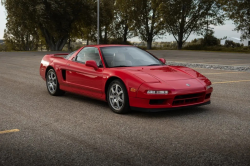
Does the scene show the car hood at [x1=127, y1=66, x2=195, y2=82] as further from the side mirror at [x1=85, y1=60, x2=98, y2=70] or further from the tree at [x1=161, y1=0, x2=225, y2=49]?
the tree at [x1=161, y1=0, x2=225, y2=49]

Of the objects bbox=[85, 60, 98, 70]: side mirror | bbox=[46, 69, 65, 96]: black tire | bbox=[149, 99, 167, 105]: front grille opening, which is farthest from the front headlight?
bbox=[46, 69, 65, 96]: black tire

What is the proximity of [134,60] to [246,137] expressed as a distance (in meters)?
3.00

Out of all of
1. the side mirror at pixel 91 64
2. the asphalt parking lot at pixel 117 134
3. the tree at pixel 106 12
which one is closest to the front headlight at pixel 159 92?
the asphalt parking lot at pixel 117 134

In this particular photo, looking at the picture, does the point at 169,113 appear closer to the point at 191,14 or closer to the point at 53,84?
the point at 53,84

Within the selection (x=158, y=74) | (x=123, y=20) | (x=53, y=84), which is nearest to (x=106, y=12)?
(x=123, y=20)

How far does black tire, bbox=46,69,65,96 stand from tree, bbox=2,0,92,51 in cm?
3388

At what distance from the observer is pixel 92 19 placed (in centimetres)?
4694

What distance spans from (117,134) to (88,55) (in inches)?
115

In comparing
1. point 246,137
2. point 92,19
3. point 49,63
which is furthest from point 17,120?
point 92,19

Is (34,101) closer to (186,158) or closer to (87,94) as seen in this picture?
(87,94)

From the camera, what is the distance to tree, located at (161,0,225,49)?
167ft

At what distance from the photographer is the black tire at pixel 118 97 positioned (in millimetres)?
6375

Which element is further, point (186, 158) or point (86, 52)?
point (86, 52)

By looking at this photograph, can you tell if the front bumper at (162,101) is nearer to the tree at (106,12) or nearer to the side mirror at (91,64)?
the side mirror at (91,64)
